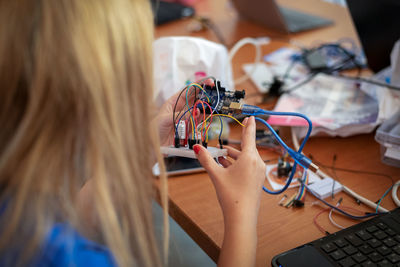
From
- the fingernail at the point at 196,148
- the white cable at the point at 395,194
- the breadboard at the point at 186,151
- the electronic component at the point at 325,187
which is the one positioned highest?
the fingernail at the point at 196,148

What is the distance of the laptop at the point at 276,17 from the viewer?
51.2 inches

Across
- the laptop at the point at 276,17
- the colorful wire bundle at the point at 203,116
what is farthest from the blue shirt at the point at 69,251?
the laptop at the point at 276,17

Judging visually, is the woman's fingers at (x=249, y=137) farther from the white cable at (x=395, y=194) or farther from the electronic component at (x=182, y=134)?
the white cable at (x=395, y=194)

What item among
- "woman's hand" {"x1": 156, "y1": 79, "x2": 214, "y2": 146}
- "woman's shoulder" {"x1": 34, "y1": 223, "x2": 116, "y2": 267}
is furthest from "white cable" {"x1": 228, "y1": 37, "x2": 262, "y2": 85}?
"woman's shoulder" {"x1": 34, "y1": 223, "x2": 116, "y2": 267}

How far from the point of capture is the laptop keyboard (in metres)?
0.53

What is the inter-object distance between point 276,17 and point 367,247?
3.13 ft

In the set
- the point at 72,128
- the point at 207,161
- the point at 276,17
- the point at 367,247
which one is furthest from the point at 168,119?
the point at 276,17

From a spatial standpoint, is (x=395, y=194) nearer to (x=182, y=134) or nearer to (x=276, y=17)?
(x=182, y=134)

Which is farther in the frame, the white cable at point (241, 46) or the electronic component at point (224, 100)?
the white cable at point (241, 46)

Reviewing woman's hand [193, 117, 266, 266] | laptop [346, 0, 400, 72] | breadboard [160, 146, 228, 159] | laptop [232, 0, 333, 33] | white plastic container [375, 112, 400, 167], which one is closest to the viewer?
woman's hand [193, 117, 266, 266]

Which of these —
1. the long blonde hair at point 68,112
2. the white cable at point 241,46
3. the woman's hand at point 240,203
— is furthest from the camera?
the white cable at point 241,46

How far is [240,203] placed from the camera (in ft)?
1.76

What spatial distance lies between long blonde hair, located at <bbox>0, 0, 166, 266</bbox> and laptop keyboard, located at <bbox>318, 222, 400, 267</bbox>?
296mm

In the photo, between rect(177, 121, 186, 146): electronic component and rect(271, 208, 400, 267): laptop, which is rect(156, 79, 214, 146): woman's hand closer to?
rect(177, 121, 186, 146): electronic component
